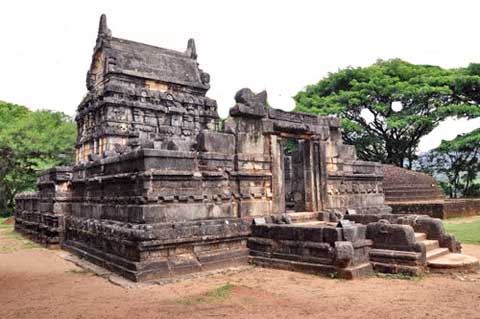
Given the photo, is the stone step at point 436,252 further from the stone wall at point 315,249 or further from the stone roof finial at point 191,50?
the stone roof finial at point 191,50

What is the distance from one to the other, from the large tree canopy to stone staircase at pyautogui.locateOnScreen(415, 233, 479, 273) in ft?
70.3

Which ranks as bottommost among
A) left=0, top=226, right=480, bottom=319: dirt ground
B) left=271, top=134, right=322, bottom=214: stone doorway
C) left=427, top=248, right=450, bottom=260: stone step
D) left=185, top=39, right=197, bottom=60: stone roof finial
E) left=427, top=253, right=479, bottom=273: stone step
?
left=0, top=226, right=480, bottom=319: dirt ground

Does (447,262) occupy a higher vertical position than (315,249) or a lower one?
lower

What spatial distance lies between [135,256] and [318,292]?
4069mm

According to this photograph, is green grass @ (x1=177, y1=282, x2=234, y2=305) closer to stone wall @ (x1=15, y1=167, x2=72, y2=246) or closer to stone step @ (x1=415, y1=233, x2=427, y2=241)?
stone step @ (x1=415, y1=233, x2=427, y2=241)

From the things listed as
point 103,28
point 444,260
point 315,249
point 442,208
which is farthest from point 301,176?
point 103,28

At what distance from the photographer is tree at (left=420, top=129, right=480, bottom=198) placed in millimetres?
28375

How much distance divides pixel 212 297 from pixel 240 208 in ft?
12.4

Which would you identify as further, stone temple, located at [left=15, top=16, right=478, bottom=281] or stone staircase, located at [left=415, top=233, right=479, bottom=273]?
stone temple, located at [left=15, top=16, right=478, bottom=281]

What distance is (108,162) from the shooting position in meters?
11.4

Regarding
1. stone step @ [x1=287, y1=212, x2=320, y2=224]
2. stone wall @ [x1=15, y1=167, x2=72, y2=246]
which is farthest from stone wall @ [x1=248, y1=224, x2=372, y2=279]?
stone wall @ [x1=15, y1=167, x2=72, y2=246]

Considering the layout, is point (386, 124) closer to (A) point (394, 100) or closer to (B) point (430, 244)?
(A) point (394, 100)

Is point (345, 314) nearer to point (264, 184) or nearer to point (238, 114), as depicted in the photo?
point (264, 184)

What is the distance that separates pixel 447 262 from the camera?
886 cm
